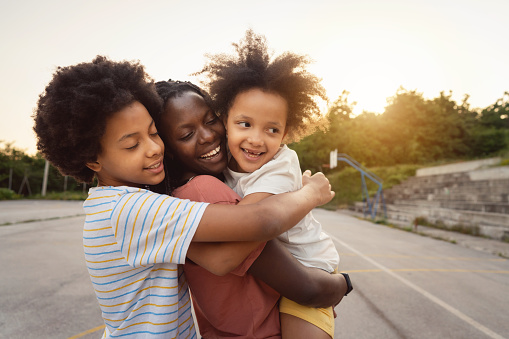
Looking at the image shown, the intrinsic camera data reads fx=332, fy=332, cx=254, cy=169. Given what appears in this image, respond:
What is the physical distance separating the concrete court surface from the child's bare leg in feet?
8.44

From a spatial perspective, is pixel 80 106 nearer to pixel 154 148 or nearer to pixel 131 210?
pixel 154 148

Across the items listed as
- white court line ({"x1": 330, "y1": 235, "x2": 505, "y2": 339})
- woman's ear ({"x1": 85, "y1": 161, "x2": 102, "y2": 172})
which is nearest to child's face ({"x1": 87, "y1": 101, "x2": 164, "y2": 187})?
woman's ear ({"x1": 85, "y1": 161, "x2": 102, "y2": 172})

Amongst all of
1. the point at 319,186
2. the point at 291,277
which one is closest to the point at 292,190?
the point at 319,186

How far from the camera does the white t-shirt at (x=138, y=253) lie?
1107mm

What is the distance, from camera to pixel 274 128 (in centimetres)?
194

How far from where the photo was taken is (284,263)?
1351 millimetres

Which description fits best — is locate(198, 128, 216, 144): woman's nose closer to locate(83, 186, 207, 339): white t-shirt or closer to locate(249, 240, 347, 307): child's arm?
locate(83, 186, 207, 339): white t-shirt

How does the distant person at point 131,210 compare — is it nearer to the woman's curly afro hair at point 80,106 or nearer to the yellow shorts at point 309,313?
the woman's curly afro hair at point 80,106

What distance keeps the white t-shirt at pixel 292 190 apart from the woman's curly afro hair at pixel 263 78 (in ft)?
1.38

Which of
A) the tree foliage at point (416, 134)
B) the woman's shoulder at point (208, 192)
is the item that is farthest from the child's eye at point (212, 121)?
the tree foliage at point (416, 134)

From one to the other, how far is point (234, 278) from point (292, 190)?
1.60ft

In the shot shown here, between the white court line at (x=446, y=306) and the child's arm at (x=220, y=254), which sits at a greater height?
the child's arm at (x=220, y=254)

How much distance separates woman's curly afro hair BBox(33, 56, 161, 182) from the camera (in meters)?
1.25

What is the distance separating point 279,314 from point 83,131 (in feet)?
3.68
